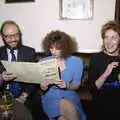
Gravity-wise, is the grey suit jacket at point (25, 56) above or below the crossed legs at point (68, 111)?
above

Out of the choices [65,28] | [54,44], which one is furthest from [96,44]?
[54,44]

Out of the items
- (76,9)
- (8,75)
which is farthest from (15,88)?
(76,9)

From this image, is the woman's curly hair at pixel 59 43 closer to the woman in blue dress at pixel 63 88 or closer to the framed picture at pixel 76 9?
the woman in blue dress at pixel 63 88

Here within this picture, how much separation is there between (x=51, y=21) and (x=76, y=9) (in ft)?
0.88

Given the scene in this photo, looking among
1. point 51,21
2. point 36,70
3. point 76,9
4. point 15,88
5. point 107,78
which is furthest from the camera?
point 51,21

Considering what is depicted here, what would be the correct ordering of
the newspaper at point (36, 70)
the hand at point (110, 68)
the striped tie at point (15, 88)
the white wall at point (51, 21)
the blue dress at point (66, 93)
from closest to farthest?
the newspaper at point (36, 70) → the hand at point (110, 68) → the blue dress at point (66, 93) → the striped tie at point (15, 88) → the white wall at point (51, 21)

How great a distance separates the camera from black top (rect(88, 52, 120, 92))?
194 cm

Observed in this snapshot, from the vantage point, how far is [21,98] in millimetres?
2109

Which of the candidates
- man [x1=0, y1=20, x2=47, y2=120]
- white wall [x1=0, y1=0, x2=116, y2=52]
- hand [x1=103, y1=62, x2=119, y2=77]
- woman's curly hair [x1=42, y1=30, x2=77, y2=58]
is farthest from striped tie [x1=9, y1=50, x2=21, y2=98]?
hand [x1=103, y1=62, x2=119, y2=77]

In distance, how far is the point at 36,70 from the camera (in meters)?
1.80

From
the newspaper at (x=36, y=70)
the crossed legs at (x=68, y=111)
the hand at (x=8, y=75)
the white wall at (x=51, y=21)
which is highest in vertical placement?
the white wall at (x=51, y=21)

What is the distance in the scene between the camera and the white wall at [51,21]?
226cm

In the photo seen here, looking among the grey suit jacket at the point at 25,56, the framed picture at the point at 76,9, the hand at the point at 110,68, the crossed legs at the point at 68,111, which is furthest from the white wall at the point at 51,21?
the crossed legs at the point at 68,111

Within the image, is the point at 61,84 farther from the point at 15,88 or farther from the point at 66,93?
the point at 15,88
